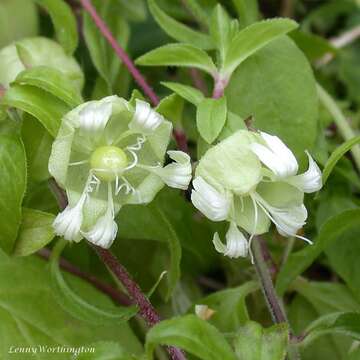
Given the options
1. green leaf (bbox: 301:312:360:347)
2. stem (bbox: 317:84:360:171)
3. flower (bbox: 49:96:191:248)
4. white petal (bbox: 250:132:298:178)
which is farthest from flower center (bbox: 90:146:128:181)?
stem (bbox: 317:84:360:171)

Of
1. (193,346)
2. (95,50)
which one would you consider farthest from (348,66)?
(193,346)

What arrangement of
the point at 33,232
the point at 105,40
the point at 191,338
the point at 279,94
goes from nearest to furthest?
the point at 191,338
the point at 33,232
the point at 279,94
the point at 105,40

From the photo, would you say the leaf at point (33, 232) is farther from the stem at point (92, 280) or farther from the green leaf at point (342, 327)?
the green leaf at point (342, 327)

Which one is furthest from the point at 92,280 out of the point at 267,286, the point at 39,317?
the point at 267,286

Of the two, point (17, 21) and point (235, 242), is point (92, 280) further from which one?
point (17, 21)

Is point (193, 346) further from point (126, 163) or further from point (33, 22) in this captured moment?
point (33, 22)

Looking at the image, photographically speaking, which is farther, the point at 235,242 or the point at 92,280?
the point at 92,280
